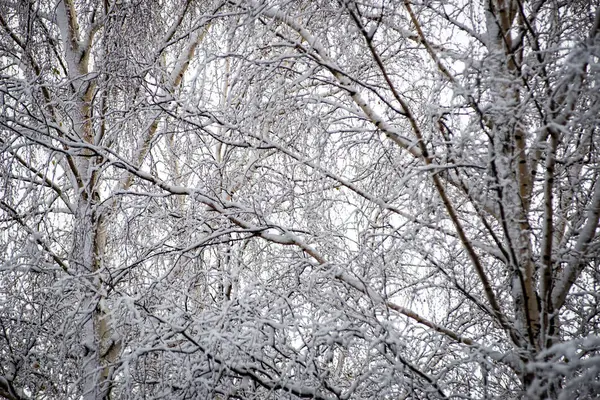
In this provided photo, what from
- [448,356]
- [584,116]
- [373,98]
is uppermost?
[373,98]

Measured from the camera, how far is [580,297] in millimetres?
2705

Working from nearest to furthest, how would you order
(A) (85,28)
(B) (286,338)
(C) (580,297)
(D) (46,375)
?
(B) (286,338)
(C) (580,297)
(D) (46,375)
(A) (85,28)

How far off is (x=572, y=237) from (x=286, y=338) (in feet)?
4.97

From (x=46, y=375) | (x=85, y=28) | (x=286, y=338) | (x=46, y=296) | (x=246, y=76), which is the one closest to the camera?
(x=286, y=338)

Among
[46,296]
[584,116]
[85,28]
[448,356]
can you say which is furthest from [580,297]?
[85,28]

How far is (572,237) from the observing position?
282 cm

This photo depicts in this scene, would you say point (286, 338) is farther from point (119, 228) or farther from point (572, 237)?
point (119, 228)

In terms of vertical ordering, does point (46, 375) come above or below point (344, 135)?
below

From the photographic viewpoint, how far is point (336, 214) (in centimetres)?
466

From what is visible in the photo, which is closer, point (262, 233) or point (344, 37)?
point (344, 37)

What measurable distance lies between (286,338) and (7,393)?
2495 mm

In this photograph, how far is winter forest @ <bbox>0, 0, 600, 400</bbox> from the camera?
2.22 metres

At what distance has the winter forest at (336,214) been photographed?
7.30 ft

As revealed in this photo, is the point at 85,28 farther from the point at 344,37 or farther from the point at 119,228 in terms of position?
the point at 344,37
